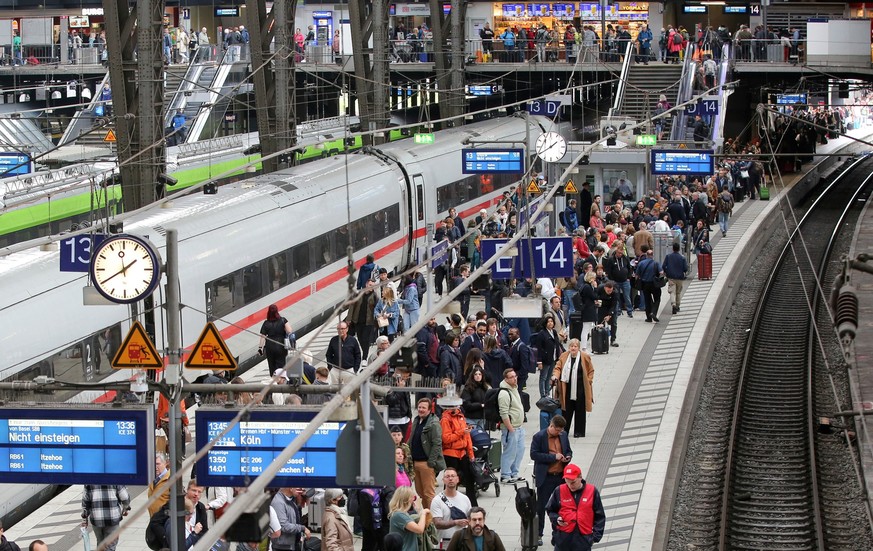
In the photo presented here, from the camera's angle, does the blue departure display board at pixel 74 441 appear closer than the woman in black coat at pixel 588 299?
Yes

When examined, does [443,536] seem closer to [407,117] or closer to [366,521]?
[366,521]

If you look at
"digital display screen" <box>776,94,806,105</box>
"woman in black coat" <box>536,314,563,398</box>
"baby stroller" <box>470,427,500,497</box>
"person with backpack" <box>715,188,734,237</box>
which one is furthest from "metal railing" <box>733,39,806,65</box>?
"baby stroller" <box>470,427,500,497</box>

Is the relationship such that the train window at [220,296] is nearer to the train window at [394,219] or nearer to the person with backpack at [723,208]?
the train window at [394,219]

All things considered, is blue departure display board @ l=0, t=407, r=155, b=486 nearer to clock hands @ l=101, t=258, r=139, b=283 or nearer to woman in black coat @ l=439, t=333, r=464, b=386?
clock hands @ l=101, t=258, r=139, b=283

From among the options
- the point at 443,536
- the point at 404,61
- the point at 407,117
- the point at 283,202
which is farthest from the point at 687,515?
the point at 407,117

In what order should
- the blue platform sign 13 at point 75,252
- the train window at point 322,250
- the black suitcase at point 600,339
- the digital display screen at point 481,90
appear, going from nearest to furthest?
the blue platform sign 13 at point 75,252, the black suitcase at point 600,339, the train window at point 322,250, the digital display screen at point 481,90

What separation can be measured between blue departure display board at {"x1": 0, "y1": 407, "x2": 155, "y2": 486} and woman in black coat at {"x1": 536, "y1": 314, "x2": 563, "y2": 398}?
9.86 m

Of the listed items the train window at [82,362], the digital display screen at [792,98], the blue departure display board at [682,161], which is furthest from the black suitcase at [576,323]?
the digital display screen at [792,98]

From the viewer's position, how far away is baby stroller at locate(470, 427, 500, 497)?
17.1 meters

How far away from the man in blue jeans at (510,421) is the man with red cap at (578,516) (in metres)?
3.18

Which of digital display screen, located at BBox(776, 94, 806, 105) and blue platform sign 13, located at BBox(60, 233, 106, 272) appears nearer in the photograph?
blue platform sign 13, located at BBox(60, 233, 106, 272)

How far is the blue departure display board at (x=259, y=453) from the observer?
41.9ft

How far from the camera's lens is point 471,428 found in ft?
58.4

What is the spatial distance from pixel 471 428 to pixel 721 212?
23579mm
